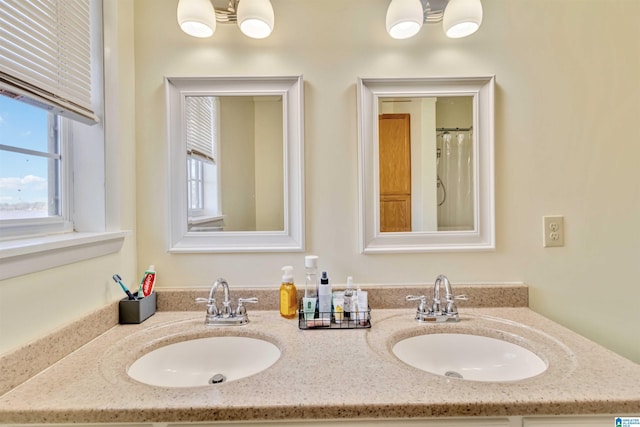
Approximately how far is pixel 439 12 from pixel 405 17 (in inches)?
7.0

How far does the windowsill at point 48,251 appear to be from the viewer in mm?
689

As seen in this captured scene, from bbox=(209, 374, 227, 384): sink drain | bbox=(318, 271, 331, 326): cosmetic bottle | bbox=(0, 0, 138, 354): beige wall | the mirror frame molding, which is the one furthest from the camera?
the mirror frame molding

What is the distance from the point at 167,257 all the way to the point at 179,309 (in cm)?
20

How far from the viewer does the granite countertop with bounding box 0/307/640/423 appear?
0.61m

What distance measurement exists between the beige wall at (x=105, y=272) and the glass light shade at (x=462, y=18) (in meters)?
1.16

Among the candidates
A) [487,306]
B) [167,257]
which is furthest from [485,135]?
[167,257]

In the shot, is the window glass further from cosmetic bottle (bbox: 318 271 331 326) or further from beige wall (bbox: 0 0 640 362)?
cosmetic bottle (bbox: 318 271 331 326)

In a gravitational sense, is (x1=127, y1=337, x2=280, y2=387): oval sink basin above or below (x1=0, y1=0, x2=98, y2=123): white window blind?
below

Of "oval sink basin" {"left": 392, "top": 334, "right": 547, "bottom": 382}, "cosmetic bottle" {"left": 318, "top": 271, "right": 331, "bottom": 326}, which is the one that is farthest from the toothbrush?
"oval sink basin" {"left": 392, "top": 334, "right": 547, "bottom": 382}

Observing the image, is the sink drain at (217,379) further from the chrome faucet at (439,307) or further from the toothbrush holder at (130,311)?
the chrome faucet at (439,307)

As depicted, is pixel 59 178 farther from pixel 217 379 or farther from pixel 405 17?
pixel 405 17

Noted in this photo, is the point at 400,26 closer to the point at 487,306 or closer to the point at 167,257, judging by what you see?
the point at 487,306

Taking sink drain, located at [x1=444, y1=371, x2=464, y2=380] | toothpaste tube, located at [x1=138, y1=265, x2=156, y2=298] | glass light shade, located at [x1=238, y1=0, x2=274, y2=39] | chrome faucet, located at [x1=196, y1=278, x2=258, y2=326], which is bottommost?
sink drain, located at [x1=444, y1=371, x2=464, y2=380]

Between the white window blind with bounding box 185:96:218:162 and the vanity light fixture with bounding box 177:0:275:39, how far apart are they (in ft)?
0.75
